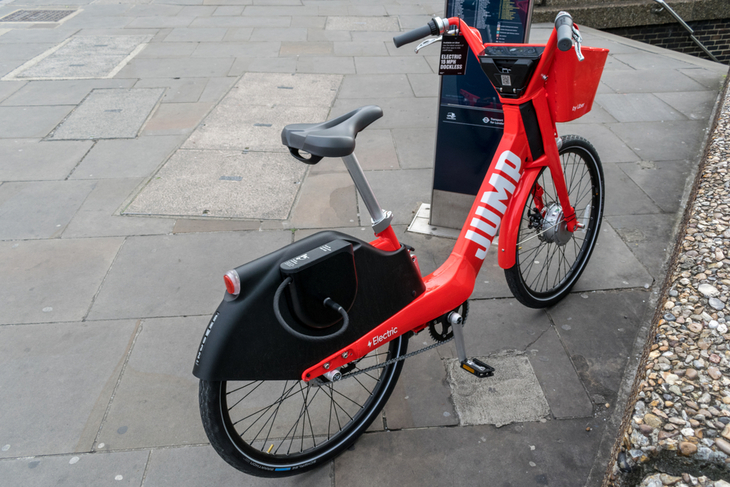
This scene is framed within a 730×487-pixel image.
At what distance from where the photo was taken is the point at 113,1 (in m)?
11.3

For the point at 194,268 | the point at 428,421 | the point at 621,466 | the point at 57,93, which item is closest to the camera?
the point at 621,466

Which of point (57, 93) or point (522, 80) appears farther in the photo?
point (57, 93)

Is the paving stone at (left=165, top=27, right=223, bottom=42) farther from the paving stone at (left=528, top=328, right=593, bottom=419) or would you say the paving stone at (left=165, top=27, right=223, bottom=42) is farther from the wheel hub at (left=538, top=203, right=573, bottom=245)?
the paving stone at (left=528, top=328, right=593, bottom=419)

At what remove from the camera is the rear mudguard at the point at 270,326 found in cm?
186

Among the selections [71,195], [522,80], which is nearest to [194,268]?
[71,195]

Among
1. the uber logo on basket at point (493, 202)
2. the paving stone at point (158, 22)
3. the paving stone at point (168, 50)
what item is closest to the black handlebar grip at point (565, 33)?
the uber logo on basket at point (493, 202)

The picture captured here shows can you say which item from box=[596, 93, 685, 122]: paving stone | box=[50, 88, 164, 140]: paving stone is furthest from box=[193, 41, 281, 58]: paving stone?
box=[596, 93, 685, 122]: paving stone

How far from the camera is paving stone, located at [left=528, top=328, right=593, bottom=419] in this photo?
2691mm

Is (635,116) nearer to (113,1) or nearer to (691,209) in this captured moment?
(691,209)

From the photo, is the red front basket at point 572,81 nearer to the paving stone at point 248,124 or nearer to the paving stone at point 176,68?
the paving stone at point 248,124

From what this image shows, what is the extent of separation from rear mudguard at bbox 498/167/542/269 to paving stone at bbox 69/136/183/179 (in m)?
3.54

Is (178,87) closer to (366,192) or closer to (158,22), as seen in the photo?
(158,22)

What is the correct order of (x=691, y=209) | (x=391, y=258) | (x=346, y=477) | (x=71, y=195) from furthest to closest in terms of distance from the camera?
(x=71, y=195)
(x=691, y=209)
(x=346, y=477)
(x=391, y=258)

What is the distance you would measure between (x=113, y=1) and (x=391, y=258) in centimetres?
1175
